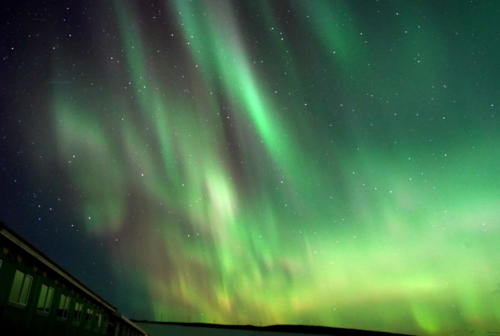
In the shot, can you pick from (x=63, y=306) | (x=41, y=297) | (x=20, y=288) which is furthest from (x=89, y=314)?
(x=20, y=288)

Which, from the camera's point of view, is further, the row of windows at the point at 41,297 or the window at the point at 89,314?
the window at the point at 89,314

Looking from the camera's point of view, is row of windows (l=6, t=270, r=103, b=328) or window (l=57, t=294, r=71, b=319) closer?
row of windows (l=6, t=270, r=103, b=328)

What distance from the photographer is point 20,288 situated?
33.4 feet

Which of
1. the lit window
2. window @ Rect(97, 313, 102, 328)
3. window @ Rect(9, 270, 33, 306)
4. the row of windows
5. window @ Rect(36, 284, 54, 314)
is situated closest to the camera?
window @ Rect(9, 270, 33, 306)

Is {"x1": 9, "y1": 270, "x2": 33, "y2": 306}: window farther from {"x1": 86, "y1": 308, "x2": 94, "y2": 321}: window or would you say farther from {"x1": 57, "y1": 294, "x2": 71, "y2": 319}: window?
{"x1": 86, "y1": 308, "x2": 94, "y2": 321}: window

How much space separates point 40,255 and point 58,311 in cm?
275

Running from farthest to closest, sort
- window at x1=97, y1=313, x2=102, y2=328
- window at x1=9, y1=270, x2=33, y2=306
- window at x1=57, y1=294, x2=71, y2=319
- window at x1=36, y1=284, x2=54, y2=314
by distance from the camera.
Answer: window at x1=97, y1=313, x2=102, y2=328, window at x1=57, y1=294, x2=71, y2=319, window at x1=36, y1=284, x2=54, y2=314, window at x1=9, y1=270, x2=33, y2=306

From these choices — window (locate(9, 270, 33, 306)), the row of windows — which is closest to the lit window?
the row of windows

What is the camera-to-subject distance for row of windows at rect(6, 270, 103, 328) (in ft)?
32.6

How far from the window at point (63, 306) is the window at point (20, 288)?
2746mm

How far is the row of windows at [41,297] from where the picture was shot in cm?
992

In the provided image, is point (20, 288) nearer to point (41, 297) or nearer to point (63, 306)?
point (41, 297)

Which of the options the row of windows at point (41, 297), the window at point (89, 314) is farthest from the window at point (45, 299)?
the window at point (89, 314)

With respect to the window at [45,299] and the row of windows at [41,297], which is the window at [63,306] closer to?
the row of windows at [41,297]
